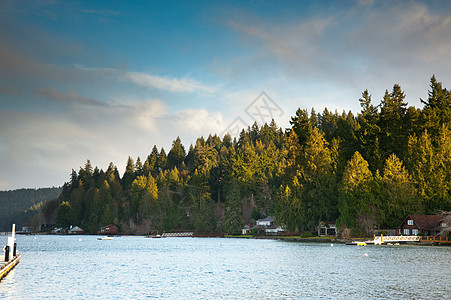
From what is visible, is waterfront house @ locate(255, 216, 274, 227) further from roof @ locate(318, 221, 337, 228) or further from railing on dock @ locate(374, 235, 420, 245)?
railing on dock @ locate(374, 235, 420, 245)

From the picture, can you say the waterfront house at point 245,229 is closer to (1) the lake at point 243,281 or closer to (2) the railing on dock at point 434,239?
(2) the railing on dock at point 434,239

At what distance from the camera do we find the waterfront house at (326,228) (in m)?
110

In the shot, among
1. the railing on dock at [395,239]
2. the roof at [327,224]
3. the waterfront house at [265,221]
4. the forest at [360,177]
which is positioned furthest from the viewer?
the waterfront house at [265,221]

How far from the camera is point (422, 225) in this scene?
9006 centimetres

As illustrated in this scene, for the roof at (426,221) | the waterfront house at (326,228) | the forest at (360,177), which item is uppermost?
the forest at (360,177)

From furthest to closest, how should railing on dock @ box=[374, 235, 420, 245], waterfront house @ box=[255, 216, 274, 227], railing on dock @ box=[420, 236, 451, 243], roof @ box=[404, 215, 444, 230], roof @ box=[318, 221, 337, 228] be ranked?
waterfront house @ box=[255, 216, 274, 227] → roof @ box=[318, 221, 337, 228] → roof @ box=[404, 215, 444, 230] → railing on dock @ box=[374, 235, 420, 245] → railing on dock @ box=[420, 236, 451, 243]

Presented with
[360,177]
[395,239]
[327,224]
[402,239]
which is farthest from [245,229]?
[402,239]

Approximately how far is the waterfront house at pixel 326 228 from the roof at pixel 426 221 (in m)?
21.8

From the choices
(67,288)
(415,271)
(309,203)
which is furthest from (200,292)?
(309,203)

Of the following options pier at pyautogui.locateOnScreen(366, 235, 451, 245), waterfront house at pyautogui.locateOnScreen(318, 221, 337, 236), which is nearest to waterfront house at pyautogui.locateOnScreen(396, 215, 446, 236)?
pier at pyautogui.locateOnScreen(366, 235, 451, 245)

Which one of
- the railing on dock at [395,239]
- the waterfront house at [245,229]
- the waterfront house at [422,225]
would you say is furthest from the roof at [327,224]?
the waterfront house at [245,229]

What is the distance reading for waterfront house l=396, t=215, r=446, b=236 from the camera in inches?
3512

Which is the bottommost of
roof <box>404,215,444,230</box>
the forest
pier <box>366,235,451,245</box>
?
pier <box>366,235,451,245</box>

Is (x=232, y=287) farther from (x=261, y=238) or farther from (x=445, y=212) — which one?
(x=261, y=238)
